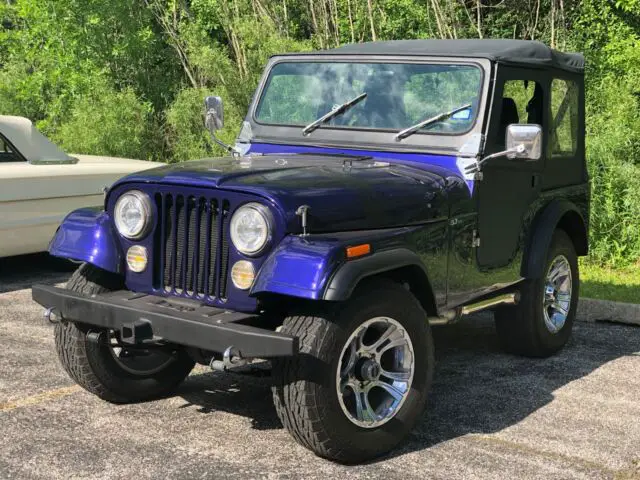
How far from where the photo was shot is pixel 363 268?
4035 millimetres

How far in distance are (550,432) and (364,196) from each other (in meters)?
1.46

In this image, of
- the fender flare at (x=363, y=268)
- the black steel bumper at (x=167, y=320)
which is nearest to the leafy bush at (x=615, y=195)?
the fender flare at (x=363, y=268)

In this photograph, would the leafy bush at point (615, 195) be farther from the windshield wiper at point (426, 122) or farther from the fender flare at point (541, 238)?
the windshield wiper at point (426, 122)

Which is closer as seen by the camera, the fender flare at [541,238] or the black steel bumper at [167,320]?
the black steel bumper at [167,320]

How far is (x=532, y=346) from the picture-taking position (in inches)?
234

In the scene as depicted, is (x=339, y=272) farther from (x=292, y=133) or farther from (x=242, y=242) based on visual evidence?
(x=292, y=133)

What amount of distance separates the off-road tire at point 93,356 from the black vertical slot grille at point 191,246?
386 millimetres

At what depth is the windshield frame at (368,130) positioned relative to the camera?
5.28 metres

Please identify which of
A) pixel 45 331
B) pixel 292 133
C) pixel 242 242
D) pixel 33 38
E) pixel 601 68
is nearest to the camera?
pixel 242 242

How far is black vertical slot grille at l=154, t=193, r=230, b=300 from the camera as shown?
14.3 feet

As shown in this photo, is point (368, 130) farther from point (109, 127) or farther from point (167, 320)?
point (109, 127)

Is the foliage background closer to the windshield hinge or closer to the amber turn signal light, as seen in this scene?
the windshield hinge

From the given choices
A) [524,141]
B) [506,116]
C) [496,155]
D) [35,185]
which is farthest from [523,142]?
[35,185]

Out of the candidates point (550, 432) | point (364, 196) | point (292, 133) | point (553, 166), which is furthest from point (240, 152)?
point (550, 432)
